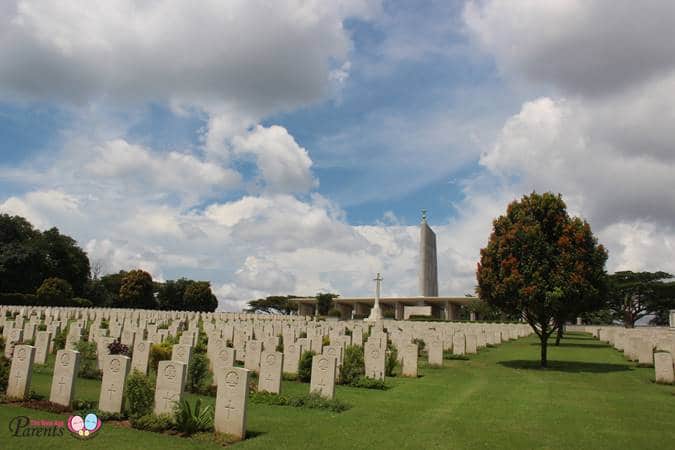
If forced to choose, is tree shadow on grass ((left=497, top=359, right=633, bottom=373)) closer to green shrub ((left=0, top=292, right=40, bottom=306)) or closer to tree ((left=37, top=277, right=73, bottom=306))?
tree ((left=37, top=277, right=73, bottom=306))

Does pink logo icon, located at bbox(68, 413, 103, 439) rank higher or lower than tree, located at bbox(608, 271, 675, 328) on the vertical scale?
lower

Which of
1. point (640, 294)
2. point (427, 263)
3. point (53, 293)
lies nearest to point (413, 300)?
point (427, 263)

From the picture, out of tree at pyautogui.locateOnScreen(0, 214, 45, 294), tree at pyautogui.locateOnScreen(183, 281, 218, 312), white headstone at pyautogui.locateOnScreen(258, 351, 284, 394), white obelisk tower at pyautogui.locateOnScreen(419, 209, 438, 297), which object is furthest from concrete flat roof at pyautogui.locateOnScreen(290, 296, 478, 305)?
white headstone at pyautogui.locateOnScreen(258, 351, 284, 394)

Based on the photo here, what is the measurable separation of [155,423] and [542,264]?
1335 centimetres

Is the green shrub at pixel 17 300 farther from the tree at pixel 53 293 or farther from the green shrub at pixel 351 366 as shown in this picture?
the green shrub at pixel 351 366

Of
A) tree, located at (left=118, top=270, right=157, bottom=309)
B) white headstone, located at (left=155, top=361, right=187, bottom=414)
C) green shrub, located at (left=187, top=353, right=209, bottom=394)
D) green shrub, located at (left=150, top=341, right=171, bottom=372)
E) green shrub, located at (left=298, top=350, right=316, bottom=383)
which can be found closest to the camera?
white headstone, located at (left=155, top=361, right=187, bottom=414)

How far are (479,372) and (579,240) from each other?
218 inches

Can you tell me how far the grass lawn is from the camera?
7246 mm

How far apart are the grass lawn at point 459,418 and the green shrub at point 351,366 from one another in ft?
3.01

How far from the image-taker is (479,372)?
16.4 m

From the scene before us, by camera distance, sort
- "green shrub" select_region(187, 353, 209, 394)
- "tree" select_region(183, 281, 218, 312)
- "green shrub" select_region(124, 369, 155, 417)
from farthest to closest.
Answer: "tree" select_region(183, 281, 218, 312), "green shrub" select_region(187, 353, 209, 394), "green shrub" select_region(124, 369, 155, 417)

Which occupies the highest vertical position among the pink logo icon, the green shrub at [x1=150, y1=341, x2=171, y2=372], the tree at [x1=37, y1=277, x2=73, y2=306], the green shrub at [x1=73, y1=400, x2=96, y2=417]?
the tree at [x1=37, y1=277, x2=73, y2=306]

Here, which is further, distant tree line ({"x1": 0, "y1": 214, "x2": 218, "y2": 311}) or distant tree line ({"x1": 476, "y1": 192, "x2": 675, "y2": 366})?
distant tree line ({"x1": 0, "y1": 214, "x2": 218, "y2": 311})

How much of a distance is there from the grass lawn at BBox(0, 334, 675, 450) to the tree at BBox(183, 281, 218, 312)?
54899mm
